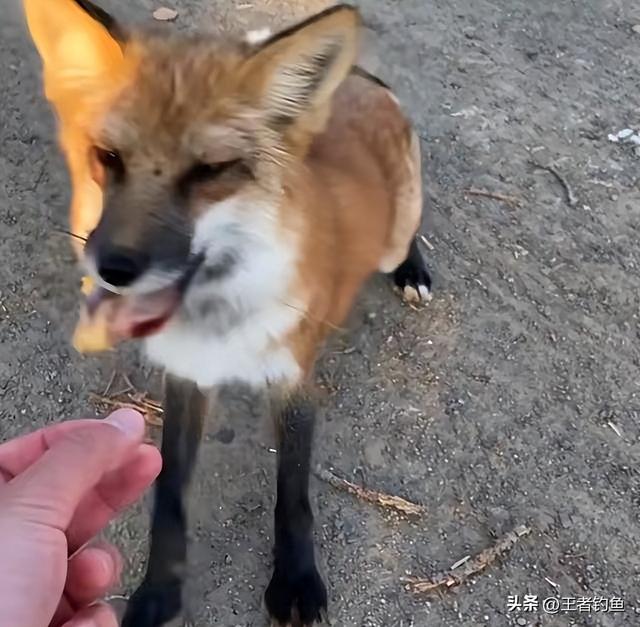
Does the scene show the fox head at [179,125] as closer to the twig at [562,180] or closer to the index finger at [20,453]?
the index finger at [20,453]

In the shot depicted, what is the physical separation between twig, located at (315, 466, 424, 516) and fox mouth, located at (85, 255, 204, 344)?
3.64ft

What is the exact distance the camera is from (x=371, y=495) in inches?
127

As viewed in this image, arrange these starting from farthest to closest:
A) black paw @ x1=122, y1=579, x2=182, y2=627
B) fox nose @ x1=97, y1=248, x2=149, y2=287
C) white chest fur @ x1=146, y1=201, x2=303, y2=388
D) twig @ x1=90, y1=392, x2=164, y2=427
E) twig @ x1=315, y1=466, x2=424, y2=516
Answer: twig @ x1=90, y1=392, x2=164, y2=427 → twig @ x1=315, y1=466, x2=424, y2=516 → black paw @ x1=122, y1=579, x2=182, y2=627 → white chest fur @ x1=146, y1=201, x2=303, y2=388 → fox nose @ x1=97, y1=248, x2=149, y2=287

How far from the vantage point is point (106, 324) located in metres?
2.32

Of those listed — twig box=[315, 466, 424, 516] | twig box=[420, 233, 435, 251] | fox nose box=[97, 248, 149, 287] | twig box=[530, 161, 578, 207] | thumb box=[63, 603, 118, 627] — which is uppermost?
fox nose box=[97, 248, 149, 287]

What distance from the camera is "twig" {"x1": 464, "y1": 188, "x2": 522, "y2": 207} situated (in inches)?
160

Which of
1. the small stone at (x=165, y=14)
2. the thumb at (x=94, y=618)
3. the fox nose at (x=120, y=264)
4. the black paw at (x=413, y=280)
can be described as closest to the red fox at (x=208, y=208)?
the fox nose at (x=120, y=264)

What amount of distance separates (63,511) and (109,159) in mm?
799

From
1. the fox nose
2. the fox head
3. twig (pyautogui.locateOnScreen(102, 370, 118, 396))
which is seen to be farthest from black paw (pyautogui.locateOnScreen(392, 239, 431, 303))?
the fox nose

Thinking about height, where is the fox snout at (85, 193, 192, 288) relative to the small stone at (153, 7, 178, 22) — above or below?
above

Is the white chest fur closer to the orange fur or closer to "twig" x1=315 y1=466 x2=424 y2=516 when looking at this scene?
the orange fur

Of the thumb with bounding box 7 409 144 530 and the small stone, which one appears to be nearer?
the thumb with bounding box 7 409 144 530

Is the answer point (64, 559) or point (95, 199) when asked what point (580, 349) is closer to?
point (95, 199)

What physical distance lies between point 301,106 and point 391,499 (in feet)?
4.71
